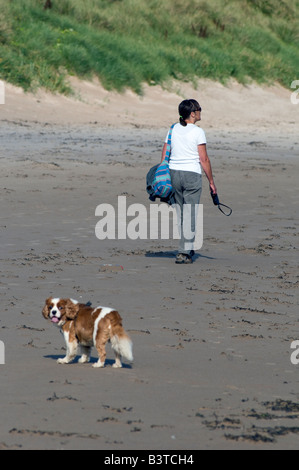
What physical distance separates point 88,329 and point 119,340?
9.1 inches

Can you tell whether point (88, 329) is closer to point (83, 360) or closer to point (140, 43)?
point (83, 360)

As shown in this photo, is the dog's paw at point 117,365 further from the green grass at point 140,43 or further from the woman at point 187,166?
the green grass at point 140,43

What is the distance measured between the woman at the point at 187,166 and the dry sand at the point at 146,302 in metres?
0.36

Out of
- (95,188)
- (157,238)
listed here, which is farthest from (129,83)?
(157,238)

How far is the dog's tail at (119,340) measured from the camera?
5.40 metres

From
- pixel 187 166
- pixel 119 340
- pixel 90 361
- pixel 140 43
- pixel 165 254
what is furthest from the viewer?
pixel 140 43

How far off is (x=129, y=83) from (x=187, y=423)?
20412 millimetres

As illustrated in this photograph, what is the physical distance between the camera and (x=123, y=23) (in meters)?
29.0

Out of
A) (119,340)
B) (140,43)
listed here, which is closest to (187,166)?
(119,340)

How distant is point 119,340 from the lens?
5426 millimetres

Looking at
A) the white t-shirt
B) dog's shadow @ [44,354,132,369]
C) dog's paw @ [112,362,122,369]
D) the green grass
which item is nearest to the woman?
the white t-shirt

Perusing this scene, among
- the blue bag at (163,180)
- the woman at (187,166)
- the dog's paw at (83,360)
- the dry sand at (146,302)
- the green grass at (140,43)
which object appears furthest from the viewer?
the green grass at (140,43)

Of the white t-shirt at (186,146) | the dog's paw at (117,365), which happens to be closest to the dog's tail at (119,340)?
the dog's paw at (117,365)

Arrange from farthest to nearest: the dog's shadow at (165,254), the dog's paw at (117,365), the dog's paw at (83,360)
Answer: the dog's shadow at (165,254)
the dog's paw at (83,360)
the dog's paw at (117,365)
